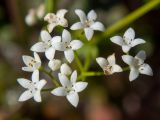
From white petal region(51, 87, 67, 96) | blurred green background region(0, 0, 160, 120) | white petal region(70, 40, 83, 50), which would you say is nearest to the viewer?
white petal region(51, 87, 67, 96)

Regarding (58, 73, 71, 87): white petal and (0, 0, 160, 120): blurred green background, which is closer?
(58, 73, 71, 87): white petal

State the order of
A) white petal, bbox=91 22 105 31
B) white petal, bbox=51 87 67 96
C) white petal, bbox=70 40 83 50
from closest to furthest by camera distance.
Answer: white petal, bbox=51 87 67 96, white petal, bbox=70 40 83 50, white petal, bbox=91 22 105 31

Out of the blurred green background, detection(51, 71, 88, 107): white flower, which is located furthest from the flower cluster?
the blurred green background

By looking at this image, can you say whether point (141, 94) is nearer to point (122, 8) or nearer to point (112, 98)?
point (112, 98)

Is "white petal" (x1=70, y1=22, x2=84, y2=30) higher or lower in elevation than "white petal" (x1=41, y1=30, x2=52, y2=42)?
higher

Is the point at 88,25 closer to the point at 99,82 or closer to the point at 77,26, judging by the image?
the point at 77,26

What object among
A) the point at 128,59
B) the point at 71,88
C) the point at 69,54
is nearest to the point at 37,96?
the point at 71,88

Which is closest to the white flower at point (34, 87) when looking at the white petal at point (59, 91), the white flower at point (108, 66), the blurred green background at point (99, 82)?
the white petal at point (59, 91)

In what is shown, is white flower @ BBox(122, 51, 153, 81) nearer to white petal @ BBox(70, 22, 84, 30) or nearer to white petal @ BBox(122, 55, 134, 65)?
white petal @ BBox(122, 55, 134, 65)
